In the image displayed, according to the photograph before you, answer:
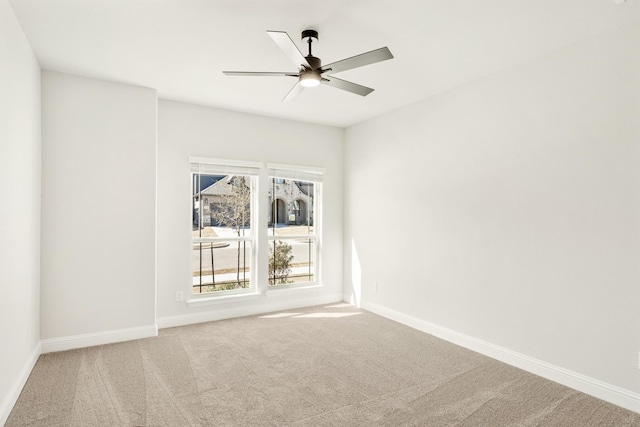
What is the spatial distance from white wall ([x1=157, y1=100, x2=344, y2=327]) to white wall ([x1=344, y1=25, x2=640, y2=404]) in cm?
109

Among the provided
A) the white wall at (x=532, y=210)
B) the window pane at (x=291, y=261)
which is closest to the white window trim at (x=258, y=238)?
the window pane at (x=291, y=261)

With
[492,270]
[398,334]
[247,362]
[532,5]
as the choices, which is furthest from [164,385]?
[532,5]

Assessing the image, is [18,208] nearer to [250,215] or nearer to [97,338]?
[97,338]

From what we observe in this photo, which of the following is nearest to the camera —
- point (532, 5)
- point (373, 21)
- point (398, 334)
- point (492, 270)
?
point (532, 5)

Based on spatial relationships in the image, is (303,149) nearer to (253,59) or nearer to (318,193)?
(318,193)

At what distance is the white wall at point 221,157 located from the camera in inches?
169

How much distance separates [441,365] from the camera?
3230 mm

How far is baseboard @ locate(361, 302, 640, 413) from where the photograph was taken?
8.47ft

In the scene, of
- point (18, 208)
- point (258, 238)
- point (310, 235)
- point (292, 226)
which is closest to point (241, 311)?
point (258, 238)

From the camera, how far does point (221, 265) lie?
15.7 ft

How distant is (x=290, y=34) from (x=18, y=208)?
244 cm

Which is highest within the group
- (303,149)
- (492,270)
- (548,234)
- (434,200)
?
(303,149)

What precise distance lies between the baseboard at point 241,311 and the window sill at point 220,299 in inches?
4.2

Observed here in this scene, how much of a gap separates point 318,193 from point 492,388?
11.4 feet
